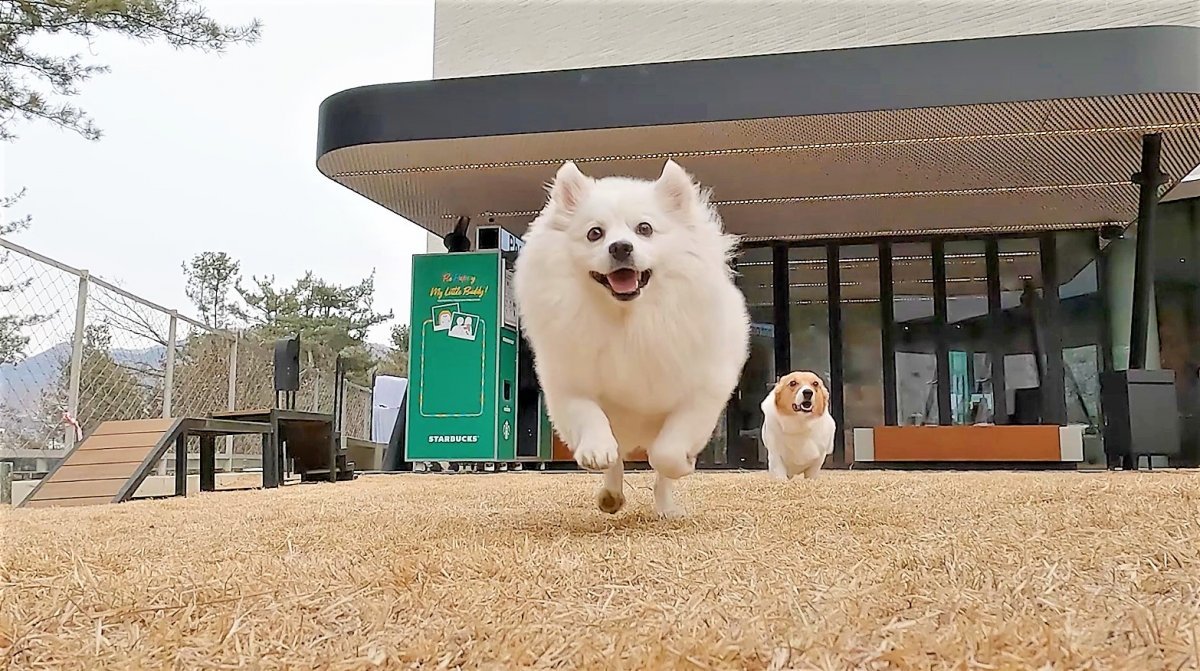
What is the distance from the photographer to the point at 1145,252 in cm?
617

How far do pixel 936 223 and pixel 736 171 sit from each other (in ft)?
9.47

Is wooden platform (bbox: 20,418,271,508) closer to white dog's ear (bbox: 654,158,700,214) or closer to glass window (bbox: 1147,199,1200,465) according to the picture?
white dog's ear (bbox: 654,158,700,214)

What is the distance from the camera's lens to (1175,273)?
29.4ft

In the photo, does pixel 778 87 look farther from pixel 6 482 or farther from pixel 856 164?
pixel 6 482

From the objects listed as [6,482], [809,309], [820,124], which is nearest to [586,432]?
[6,482]

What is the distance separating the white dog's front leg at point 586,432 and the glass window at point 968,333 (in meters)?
7.74

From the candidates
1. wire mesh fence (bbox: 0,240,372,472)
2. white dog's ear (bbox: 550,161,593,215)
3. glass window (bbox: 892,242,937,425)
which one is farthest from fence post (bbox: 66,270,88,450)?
glass window (bbox: 892,242,937,425)

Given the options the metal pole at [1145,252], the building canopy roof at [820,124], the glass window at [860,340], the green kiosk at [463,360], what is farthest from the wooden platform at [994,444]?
the green kiosk at [463,360]

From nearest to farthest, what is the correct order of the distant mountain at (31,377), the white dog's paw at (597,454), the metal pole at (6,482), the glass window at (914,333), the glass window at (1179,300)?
the white dog's paw at (597,454)
the metal pole at (6,482)
the distant mountain at (31,377)
the glass window at (1179,300)
the glass window at (914,333)

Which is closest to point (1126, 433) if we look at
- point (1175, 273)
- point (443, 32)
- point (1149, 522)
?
point (1175, 273)

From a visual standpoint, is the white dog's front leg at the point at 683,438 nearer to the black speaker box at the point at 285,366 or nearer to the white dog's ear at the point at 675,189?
the white dog's ear at the point at 675,189

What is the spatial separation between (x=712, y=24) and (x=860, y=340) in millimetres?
4147

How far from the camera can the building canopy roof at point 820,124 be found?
5742 mm

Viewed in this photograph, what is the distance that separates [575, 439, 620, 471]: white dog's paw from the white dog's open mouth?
0.41 m
